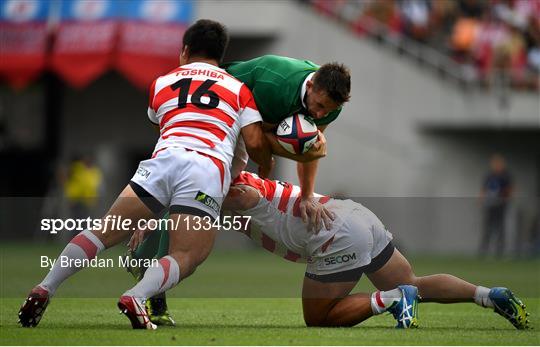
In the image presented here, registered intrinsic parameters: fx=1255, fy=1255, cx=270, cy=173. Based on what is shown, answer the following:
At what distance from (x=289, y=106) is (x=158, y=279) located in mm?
1624

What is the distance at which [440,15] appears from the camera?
27.0 meters

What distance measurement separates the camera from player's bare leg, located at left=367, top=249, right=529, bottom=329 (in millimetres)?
9000

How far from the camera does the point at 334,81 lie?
28.6 ft

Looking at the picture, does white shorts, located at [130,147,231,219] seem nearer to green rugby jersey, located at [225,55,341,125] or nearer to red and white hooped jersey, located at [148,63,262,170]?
red and white hooped jersey, located at [148,63,262,170]

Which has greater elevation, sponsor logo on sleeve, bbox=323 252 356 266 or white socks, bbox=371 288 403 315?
sponsor logo on sleeve, bbox=323 252 356 266

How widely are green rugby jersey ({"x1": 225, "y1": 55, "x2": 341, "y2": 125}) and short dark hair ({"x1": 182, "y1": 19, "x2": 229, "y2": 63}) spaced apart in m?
0.29

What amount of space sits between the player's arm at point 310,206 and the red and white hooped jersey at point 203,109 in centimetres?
58

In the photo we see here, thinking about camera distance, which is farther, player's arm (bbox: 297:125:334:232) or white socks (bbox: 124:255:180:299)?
player's arm (bbox: 297:125:334:232)

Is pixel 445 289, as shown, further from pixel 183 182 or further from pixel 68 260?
pixel 68 260
